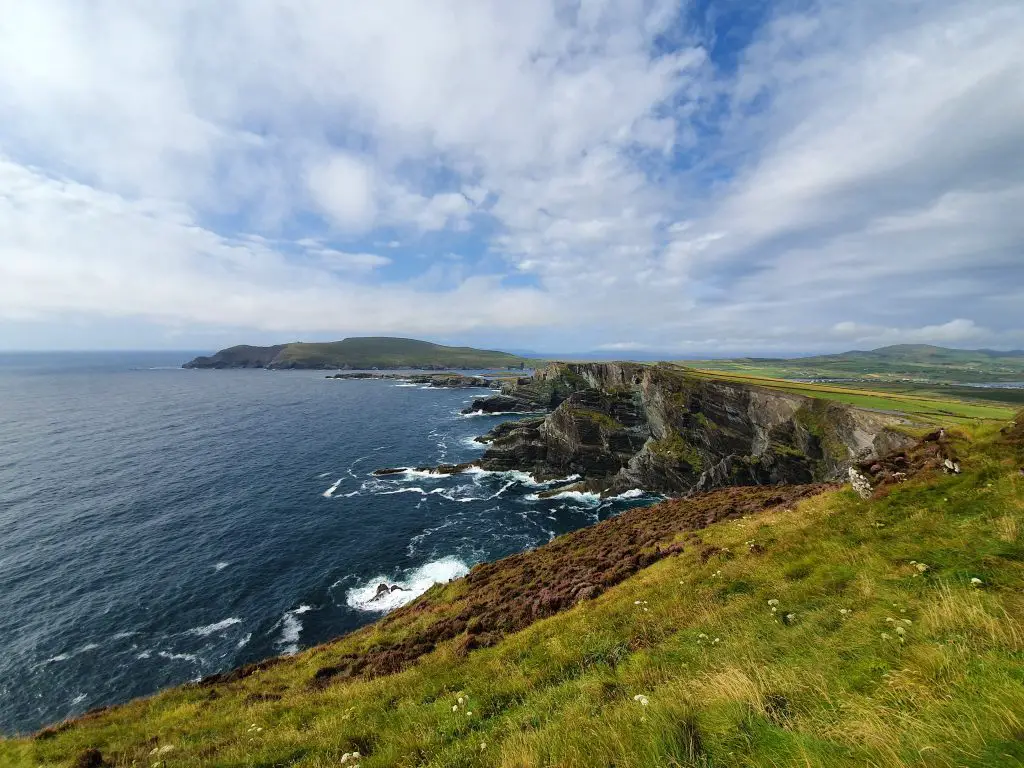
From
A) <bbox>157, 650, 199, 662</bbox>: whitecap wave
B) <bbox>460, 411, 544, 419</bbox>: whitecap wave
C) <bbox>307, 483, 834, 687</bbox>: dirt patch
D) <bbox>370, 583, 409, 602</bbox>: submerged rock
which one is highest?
<bbox>307, 483, 834, 687</bbox>: dirt patch

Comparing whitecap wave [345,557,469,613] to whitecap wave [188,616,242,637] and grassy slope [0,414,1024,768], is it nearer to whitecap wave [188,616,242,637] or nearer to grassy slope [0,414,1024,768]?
whitecap wave [188,616,242,637]

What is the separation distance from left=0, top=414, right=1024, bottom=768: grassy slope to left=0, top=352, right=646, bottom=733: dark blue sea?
1533cm

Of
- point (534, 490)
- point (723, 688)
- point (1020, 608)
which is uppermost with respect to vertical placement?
point (1020, 608)

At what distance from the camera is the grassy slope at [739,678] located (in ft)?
18.0

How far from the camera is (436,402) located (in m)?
156

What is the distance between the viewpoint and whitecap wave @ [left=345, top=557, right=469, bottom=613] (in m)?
35.9

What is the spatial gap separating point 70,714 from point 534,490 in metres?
51.7

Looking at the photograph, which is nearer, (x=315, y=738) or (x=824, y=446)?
(x=315, y=738)

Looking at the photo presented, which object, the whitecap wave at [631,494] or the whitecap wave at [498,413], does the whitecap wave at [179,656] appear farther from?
the whitecap wave at [498,413]

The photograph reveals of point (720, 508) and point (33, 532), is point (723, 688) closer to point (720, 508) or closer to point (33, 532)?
point (720, 508)

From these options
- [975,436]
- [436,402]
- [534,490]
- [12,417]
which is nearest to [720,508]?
[975,436]

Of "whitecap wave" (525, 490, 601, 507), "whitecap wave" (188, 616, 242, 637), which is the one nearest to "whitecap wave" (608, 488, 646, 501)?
"whitecap wave" (525, 490, 601, 507)

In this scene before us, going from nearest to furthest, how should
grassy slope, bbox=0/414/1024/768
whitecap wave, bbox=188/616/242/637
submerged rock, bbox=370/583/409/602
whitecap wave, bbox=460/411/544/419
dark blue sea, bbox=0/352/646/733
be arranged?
grassy slope, bbox=0/414/1024/768 → dark blue sea, bbox=0/352/646/733 → whitecap wave, bbox=188/616/242/637 → submerged rock, bbox=370/583/409/602 → whitecap wave, bbox=460/411/544/419

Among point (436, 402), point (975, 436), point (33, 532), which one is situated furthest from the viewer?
point (436, 402)
